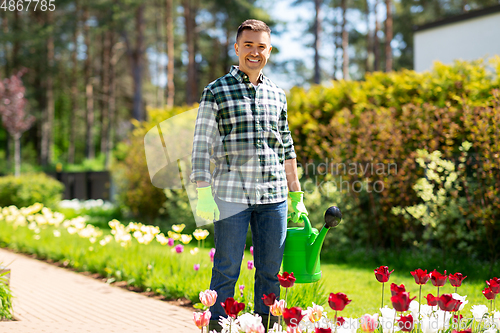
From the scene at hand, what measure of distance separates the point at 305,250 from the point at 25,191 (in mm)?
9398

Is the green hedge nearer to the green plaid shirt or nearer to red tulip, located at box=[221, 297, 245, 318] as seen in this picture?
the green plaid shirt

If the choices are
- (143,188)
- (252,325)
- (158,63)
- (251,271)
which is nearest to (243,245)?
(252,325)

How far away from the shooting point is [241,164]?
2354 millimetres

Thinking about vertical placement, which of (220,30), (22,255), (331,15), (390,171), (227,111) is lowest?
(22,255)

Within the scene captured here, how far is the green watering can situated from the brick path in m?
0.91

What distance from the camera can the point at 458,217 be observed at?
4.69 meters

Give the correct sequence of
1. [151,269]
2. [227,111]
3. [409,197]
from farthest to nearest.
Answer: [409,197]
[151,269]
[227,111]

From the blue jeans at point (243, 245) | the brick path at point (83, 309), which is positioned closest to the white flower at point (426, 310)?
the blue jeans at point (243, 245)

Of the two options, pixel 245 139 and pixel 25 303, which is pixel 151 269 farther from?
pixel 245 139

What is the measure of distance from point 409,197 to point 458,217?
62 centimetres

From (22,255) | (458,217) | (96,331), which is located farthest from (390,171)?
(22,255)

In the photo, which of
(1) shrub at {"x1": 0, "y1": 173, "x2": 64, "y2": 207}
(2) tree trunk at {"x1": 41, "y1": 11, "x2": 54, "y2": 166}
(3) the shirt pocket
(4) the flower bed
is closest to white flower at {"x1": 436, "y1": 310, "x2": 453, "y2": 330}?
(4) the flower bed

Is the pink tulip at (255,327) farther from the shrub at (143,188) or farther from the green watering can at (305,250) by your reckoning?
the shrub at (143,188)

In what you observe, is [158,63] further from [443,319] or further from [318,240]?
[443,319]
